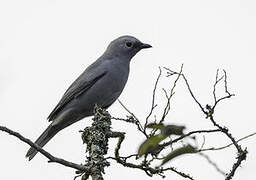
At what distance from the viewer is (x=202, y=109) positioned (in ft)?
10.2

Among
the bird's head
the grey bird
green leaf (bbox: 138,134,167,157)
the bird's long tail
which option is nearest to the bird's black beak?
the bird's head

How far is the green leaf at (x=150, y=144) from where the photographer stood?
204 cm

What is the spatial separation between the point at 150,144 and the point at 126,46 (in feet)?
21.5

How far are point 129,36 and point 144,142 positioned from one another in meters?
6.77

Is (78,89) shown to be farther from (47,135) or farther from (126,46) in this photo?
(126,46)

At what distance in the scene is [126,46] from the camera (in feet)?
28.0

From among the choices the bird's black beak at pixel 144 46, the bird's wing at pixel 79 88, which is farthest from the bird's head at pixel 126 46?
the bird's wing at pixel 79 88

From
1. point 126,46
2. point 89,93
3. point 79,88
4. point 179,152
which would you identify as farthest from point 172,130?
point 126,46

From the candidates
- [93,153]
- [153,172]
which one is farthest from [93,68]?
[153,172]

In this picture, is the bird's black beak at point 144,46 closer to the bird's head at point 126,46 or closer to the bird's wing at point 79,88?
the bird's head at point 126,46

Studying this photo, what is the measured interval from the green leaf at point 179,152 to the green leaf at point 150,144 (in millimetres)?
86

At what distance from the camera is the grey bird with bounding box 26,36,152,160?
7566 millimetres

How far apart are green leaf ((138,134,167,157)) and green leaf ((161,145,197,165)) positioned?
9cm

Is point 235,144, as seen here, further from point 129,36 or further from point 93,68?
point 129,36
